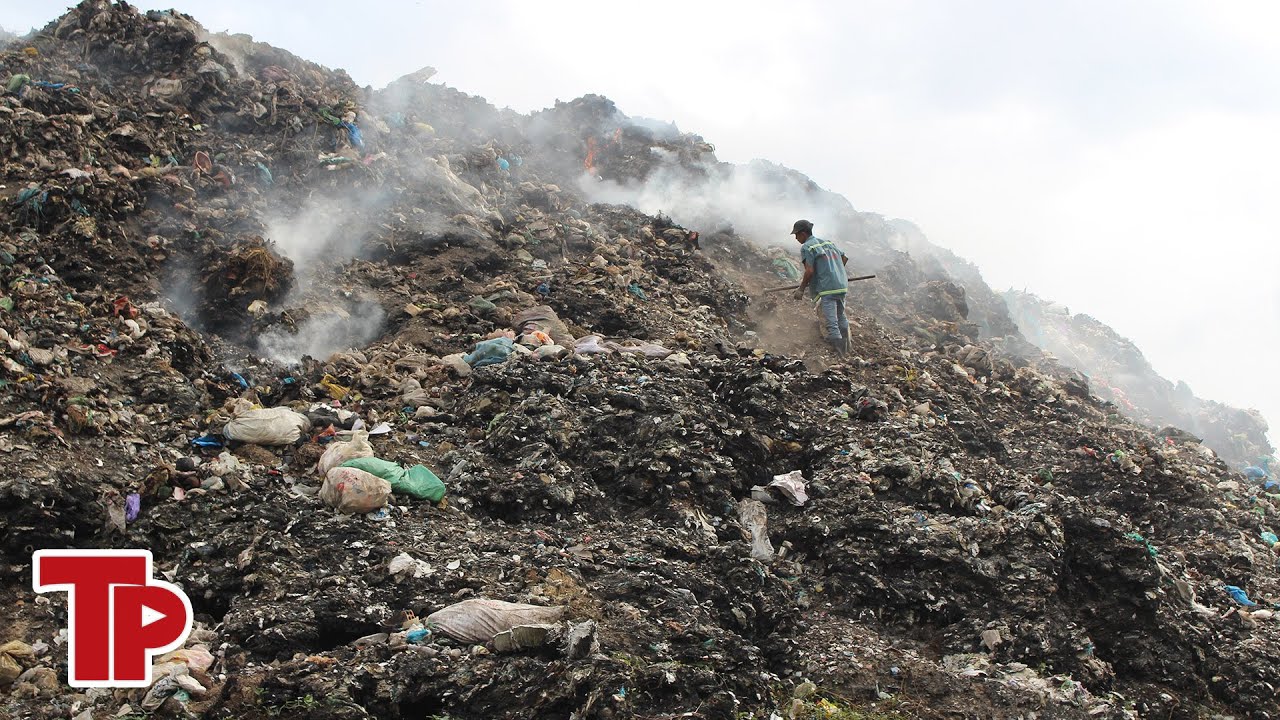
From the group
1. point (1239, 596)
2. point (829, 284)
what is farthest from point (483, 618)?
point (829, 284)

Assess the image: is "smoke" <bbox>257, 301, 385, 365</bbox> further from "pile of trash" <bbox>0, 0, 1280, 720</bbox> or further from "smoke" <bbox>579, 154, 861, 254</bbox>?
"smoke" <bbox>579, 154, 861, 254</bbox>

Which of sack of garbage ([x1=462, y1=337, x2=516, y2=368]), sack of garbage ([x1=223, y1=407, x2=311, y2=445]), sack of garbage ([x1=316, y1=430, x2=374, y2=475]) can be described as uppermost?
sack of garbage ([x1=462, y1=337, x2=516, y2=368])

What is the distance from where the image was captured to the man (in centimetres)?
820

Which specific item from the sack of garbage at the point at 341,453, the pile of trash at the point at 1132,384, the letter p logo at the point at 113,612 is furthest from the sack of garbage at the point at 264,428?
the pile of trash at the point at 1132,384

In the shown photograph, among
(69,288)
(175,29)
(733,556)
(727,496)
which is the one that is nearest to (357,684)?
(733,556)

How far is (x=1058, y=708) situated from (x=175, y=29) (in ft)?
32.6

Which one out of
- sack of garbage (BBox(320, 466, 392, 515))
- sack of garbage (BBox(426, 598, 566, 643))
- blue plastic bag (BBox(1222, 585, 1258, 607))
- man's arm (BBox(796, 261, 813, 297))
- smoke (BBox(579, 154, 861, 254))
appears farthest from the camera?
smoke (BBox(579, 154, 861, 254))

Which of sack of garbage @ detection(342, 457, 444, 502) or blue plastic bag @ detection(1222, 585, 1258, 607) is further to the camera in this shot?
blue plastic bag @ detection(1222, 585, 1258, 607)

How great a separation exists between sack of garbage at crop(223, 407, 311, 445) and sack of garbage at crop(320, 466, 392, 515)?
66cm

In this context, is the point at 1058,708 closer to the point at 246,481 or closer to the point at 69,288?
the point at 246,481

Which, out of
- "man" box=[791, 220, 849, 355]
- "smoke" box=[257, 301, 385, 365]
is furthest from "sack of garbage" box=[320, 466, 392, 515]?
"man" box=[791, 220, 849, 355]

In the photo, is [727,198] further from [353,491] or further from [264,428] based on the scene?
[353,491]

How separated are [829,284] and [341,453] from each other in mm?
5001

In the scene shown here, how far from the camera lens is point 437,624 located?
355 centimetres
